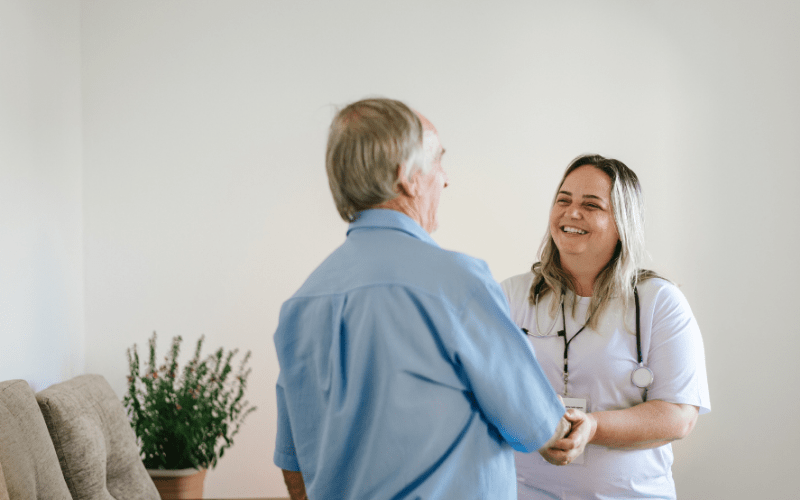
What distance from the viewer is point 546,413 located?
3.56ft

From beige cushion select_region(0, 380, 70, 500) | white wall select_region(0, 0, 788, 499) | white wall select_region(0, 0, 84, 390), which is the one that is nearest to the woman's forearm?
beige cushion select_region(0, 380, 70, 500)

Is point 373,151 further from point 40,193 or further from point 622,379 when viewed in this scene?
point 40,193

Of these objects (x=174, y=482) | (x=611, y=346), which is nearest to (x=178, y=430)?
(x=174, y=482)

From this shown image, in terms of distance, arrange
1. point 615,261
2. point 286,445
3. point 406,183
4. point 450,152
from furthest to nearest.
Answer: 1. point 450,152
2. point 615,261
3. point 286,445
4. point 406,183

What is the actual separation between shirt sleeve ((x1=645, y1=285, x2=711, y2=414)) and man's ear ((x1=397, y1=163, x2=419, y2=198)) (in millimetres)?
912

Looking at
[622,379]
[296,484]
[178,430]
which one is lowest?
[178,430]

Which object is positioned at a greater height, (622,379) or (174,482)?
(622,379)

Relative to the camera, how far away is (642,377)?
1670 millimetres

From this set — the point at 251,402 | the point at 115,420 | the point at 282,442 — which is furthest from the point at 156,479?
the point at 282,442

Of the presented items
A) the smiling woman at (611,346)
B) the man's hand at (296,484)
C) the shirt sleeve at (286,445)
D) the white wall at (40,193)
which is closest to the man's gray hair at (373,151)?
the shirt sleeve at (286,445)

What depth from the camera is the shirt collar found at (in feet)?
3.57

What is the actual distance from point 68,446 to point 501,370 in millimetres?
1668

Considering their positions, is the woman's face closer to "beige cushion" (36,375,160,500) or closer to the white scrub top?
the white scrub top

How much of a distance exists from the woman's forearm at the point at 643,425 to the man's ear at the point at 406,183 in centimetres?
78
